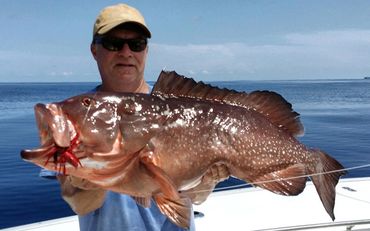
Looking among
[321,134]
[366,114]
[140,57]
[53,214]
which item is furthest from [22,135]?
[366,114]

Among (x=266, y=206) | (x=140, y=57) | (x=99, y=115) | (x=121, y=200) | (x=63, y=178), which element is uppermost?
(x=140, y=57)

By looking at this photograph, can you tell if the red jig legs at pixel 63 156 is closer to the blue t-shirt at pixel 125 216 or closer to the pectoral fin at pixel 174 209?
the pectoral fin at pixel 174 209

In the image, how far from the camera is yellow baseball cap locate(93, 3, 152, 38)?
3613 mm

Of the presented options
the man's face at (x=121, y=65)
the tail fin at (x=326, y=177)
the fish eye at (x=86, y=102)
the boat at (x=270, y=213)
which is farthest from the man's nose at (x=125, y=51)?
the boat at (x=270, y=213)

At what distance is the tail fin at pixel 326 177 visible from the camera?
10.7 feet

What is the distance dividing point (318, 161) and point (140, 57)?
170 centimetres

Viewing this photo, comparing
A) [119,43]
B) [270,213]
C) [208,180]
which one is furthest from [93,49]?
[270,213]

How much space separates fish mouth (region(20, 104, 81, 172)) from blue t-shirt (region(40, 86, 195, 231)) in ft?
3.43

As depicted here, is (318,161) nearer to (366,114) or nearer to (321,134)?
(321,134)

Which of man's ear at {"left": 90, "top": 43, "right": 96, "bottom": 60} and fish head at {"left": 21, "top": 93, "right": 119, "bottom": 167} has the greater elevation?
man's ear at {"left": 90, "top": 43, "right": 96, "bottom": 60}

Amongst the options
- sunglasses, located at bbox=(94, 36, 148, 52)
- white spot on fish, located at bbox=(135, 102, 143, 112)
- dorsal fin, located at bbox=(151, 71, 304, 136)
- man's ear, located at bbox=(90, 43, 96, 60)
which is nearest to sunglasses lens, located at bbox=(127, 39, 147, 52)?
sunglasses, located at bbox=(94, 36, 148, 52)

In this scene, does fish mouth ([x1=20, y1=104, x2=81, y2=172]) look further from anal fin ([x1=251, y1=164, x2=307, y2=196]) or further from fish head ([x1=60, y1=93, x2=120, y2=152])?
anal fin ([x1=251, y1=164, x2=307, y2=196])

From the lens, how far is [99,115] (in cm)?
266

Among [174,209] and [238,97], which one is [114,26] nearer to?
[238,97]
